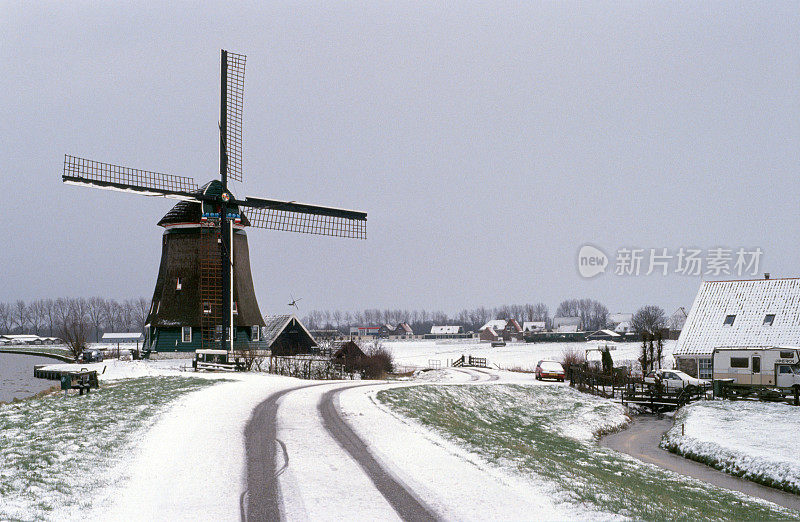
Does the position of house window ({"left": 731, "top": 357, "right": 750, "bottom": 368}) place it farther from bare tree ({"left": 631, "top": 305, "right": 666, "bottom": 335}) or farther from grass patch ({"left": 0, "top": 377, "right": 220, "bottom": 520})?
grass patch ({"left": 0, "top": 377, "right": 220, "bottom": 520})

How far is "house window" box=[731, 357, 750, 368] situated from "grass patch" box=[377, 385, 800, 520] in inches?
484

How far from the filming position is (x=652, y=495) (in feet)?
50.8

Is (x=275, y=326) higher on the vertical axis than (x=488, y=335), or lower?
higher

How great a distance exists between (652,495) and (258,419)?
11.6 metres

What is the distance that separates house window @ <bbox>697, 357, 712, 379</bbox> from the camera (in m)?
49.0

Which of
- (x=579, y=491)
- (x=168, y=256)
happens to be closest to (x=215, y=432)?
(x=579, y=491)

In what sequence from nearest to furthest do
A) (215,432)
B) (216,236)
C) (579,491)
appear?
(579,491), (215,432), (216,236)

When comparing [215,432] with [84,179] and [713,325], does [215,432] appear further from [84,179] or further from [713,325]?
[713,325]

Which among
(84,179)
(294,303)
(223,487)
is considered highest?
(84,179)

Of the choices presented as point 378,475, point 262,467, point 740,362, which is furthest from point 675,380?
point 262,467

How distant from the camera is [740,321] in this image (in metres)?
50.4

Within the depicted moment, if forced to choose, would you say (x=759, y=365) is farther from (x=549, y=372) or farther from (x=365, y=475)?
(x=365, y=475)

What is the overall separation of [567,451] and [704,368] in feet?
107

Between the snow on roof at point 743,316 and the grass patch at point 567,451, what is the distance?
16691mm
